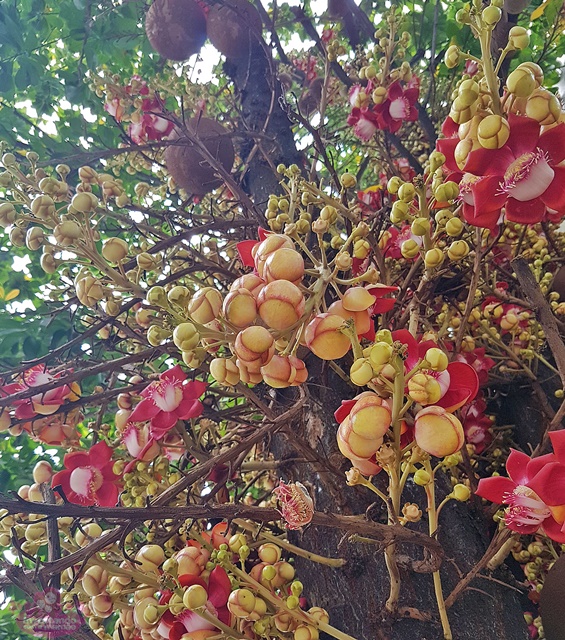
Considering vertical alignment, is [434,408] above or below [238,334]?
below

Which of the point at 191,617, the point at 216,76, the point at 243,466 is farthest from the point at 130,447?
the point at 216,76

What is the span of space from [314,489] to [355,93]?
43.1 inches

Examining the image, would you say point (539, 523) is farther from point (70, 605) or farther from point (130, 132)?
point (130, 132)

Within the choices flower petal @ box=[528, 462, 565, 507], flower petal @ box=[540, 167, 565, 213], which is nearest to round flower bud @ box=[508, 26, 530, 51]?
flower petal @ box=[540, 167, 565, 213]

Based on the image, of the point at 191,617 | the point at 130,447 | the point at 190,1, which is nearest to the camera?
the point at 191,617

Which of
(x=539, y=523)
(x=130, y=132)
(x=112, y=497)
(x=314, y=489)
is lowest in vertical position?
(x=539, y=523)

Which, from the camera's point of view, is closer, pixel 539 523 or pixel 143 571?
pixel 539 523

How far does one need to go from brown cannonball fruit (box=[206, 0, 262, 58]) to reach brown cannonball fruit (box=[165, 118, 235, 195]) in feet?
1.28

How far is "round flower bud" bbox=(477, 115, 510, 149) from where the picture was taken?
591mm

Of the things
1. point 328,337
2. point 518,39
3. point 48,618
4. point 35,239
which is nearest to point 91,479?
point 48,618

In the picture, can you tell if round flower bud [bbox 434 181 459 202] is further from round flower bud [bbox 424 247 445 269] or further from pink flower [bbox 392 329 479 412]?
pink flower [bbox 392 329 479 412]

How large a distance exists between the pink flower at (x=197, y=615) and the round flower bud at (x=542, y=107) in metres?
0.70

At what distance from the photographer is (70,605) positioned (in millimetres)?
844

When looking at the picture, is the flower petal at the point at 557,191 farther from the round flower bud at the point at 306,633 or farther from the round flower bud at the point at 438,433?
Result: the round flower bud at the point at 306,633
